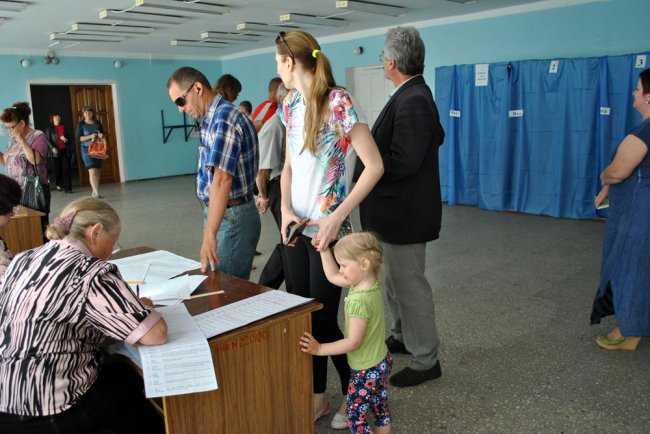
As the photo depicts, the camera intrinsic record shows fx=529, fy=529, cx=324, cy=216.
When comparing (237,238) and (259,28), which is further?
(259,28)

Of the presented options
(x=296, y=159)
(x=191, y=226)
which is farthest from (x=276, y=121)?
(x=191, y=226)

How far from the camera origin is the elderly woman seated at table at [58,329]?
1274 mm

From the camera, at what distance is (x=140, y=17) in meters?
7.23

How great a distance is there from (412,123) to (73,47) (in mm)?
9914

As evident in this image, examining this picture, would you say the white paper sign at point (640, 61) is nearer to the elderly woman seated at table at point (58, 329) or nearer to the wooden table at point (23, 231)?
the wooden table at point (23, 231)

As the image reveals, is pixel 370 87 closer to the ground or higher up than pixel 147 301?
higher up

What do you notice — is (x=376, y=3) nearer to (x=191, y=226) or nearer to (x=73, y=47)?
(x=191, y=226)

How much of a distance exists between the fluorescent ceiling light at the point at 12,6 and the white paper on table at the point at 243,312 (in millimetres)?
6171

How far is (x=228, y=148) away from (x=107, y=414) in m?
1.05

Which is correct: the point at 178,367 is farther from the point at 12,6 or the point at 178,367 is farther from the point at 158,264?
the point at 12,6

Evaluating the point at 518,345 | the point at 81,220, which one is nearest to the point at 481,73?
the point at 518,345

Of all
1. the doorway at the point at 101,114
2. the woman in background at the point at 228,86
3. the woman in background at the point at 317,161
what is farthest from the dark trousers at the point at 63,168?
the woman in background at the point at 317,161

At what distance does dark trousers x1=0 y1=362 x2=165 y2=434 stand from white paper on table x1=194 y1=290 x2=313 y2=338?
0.95 feet

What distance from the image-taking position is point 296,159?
1.86 metres
